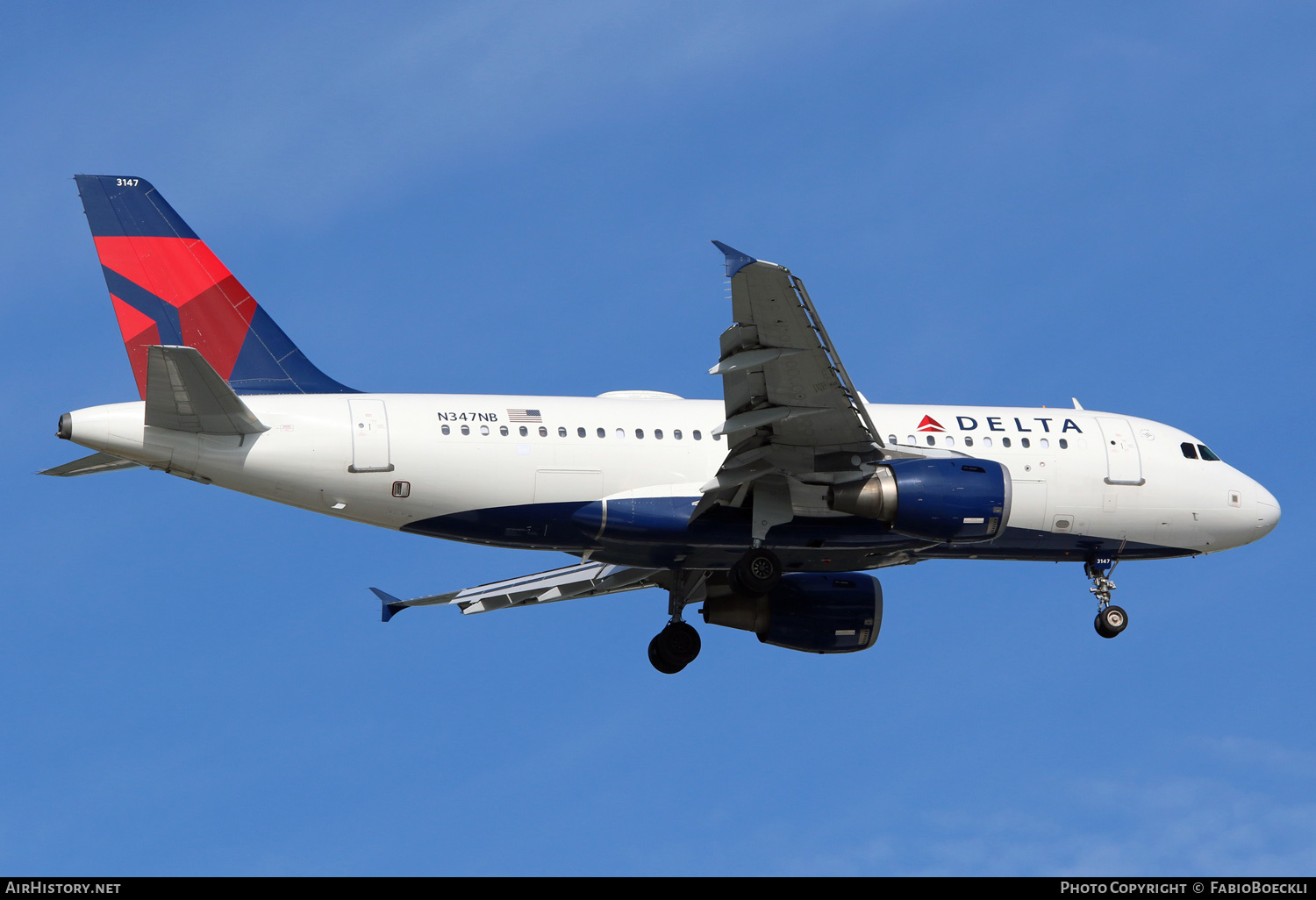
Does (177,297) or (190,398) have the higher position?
(177,297)

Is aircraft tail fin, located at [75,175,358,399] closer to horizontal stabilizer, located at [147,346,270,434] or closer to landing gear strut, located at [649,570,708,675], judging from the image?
→ horizontal stabilizer, located at [147,346,270,434]

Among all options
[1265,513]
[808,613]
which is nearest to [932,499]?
[808,613]

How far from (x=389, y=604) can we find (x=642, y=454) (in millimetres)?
7185

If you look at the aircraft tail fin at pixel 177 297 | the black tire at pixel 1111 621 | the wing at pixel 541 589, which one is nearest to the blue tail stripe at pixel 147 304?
the aircraft tail fin at pixel 177 297

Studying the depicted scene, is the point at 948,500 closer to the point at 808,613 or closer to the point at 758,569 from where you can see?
the point at 758,569

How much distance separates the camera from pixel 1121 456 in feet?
89.5

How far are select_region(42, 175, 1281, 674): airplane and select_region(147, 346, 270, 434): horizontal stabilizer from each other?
0.11 feet

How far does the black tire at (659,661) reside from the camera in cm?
2800

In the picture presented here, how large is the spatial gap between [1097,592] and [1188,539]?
194cm

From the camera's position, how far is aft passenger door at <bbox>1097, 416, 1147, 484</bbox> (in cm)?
2711

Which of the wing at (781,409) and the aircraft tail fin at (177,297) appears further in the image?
the aircraft tail fin at (177,297)

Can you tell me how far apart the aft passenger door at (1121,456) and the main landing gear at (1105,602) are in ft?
5.28

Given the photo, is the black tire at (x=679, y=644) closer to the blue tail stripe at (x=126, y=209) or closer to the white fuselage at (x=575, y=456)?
the white fuselage at (x=575, y=456)
